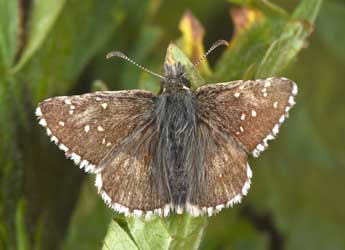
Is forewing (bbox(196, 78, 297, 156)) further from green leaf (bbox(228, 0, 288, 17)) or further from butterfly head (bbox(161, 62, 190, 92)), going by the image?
green leaf (bbox(228, 0, 288, 17))

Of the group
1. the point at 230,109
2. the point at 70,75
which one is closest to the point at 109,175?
the point at 230,109

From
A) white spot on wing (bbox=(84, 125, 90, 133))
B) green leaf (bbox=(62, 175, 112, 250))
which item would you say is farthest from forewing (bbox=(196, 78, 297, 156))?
green leaf (bbox=(62, 175, 112, 250))

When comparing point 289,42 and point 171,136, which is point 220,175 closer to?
point 171,136

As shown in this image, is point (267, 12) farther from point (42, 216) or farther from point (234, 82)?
point (42, 216)

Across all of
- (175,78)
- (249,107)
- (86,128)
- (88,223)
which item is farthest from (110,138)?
(88,223)

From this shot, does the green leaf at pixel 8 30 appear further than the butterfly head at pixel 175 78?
Yes

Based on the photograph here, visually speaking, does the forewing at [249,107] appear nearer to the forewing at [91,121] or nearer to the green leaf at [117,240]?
the forewing at [91,121]

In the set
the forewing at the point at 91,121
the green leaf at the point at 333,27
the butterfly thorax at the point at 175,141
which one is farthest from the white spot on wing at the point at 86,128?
the green leaf at the point at 333,27
